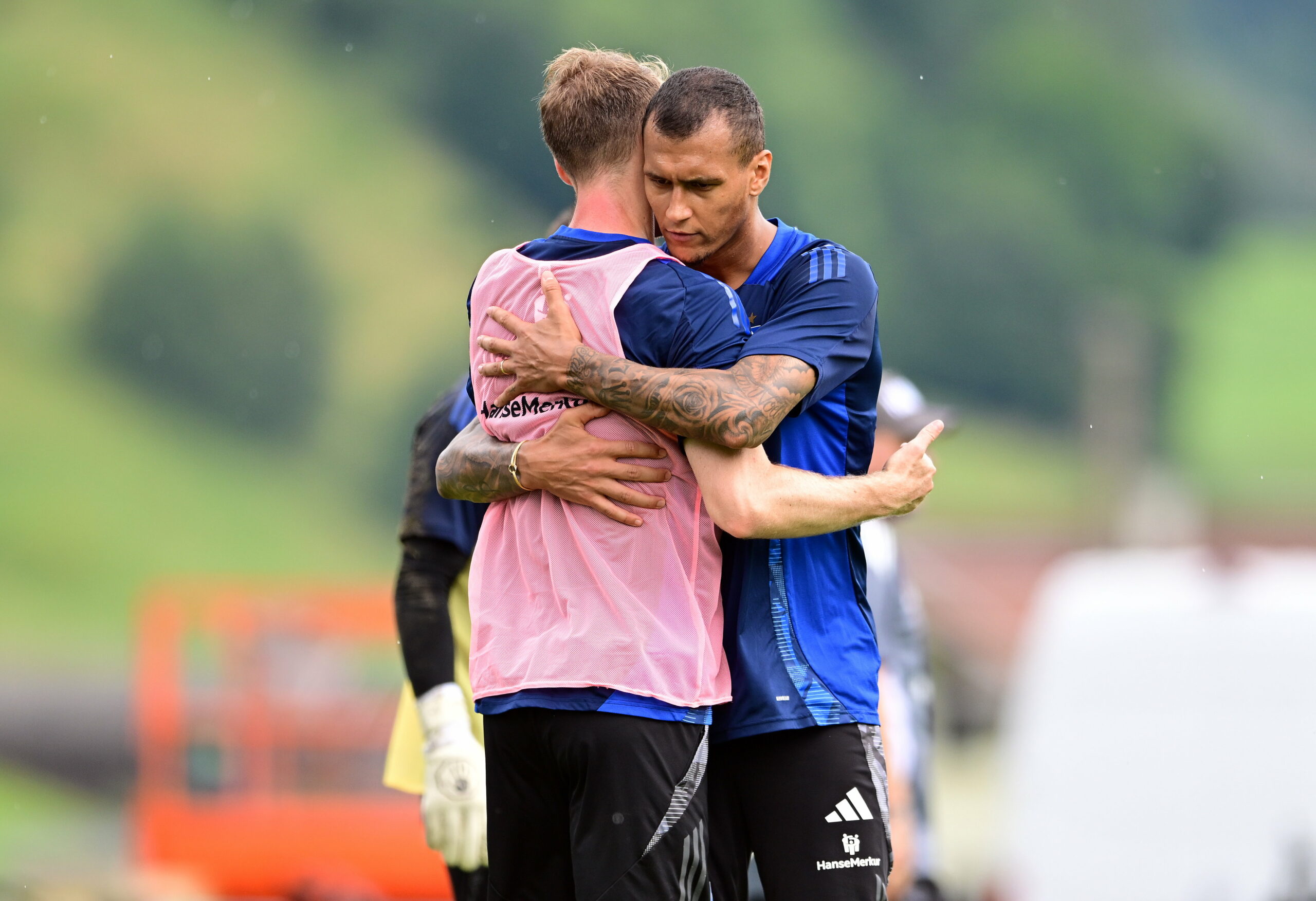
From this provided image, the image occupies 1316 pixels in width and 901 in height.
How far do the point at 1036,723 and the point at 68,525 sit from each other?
129 ft

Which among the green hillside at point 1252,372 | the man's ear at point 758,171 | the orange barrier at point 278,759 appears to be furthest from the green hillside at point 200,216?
the man's ear at point 758,171

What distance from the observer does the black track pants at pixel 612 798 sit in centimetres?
277

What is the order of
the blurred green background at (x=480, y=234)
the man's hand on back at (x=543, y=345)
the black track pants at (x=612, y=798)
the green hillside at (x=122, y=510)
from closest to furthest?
the black track pants at (x=612, y=798) < the man's hand on back at (x=543, y=345) < the green hillside at (x=122, y=510) < the blurred green background at (x=480, y=234)

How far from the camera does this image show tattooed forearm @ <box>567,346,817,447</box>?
9.12ft

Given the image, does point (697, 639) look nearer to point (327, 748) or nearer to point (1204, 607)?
point (1204, 607)

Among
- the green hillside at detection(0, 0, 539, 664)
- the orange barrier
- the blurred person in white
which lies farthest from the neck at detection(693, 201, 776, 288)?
the green hillside at detection(0, 0, 539, 664)

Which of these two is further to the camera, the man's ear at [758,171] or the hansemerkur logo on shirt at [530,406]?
the man's ear at [758,171]

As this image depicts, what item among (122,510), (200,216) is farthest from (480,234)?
(122,510)

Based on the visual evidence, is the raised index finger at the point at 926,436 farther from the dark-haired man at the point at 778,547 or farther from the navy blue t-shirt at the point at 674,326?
the navy blue t-shirt at the point at 674,326

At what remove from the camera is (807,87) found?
49.3 metres

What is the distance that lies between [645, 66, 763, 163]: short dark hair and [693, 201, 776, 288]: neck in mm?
160

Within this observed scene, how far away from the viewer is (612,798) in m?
2.77

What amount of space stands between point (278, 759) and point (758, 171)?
10.4 m

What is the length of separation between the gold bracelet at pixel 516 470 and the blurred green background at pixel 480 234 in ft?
124
